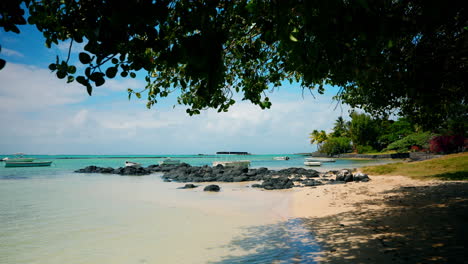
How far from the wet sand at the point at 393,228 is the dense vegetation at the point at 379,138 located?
1055 inches

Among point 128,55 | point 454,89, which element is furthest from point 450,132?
point 128,55

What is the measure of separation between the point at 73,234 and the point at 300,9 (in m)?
7.67

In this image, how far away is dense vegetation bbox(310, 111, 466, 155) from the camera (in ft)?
99.5

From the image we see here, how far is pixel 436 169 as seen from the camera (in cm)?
1497

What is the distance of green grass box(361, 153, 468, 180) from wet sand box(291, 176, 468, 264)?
171 inches

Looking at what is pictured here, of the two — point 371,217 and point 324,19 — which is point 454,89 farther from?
point 324,19

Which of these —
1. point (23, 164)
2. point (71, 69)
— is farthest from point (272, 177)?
point (23, 164)

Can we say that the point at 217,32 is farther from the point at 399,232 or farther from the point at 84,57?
the point at 399,232

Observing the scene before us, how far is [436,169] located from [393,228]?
1249 centimetres

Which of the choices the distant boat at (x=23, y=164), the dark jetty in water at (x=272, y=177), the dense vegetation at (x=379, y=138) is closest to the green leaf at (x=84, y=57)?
the dark jetty in water at (x=272, y=177)

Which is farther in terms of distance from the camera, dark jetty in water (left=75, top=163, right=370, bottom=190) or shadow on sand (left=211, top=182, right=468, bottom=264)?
dark jetty in water (left=75, top=163, right=370, bottom=190)

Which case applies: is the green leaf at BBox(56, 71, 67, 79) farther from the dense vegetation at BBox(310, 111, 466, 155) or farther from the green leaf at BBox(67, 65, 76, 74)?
the dense vegetation at BBox(310, 111, 466, 155)

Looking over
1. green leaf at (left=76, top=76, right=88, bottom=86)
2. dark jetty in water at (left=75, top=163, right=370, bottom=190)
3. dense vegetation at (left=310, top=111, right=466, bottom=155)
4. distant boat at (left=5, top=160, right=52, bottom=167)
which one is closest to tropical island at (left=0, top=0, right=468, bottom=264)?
green leaf at (left=76, top=76, right=88, bottom=86)

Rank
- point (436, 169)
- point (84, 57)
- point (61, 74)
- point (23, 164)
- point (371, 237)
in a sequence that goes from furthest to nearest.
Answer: point (23, 164) → point (436, 169) → point (371, 237) → point (61, 74) → point (84, 57)
